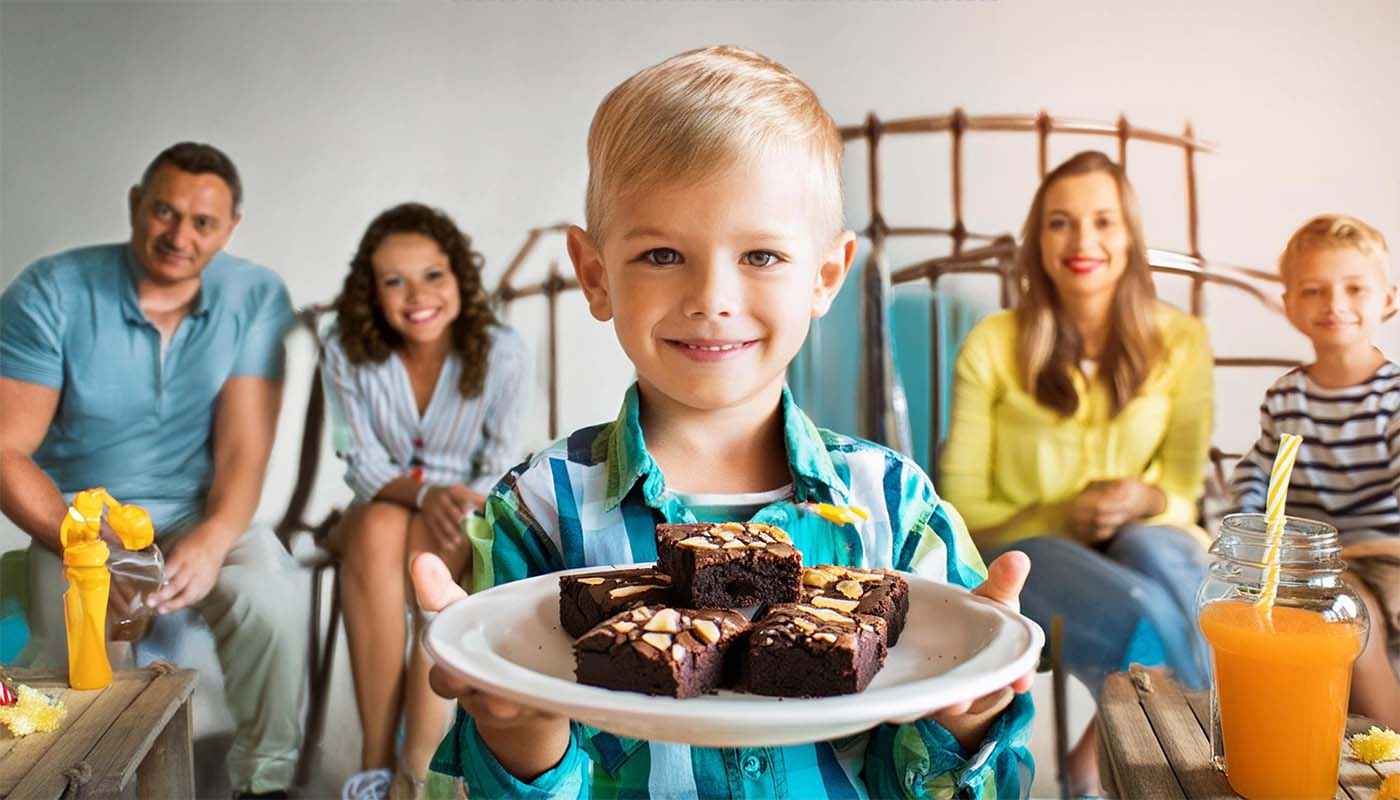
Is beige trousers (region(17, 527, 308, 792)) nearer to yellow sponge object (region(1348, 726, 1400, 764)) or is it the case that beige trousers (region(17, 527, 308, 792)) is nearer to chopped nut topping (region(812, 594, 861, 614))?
chopped nut topping (region(812, 594, 861, 614))

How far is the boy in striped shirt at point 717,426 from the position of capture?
1.41 metres

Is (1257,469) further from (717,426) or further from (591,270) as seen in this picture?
(591,270)

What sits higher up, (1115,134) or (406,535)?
(1115,134)

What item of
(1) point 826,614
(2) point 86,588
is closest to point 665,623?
(1) point 826,614

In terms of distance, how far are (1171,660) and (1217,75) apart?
3.75 ft

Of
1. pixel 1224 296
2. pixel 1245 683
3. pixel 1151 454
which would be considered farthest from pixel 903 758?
pixel 1224 296

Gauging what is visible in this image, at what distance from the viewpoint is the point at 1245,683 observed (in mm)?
1665

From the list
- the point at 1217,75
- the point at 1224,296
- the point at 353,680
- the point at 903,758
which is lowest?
the point at 353,680

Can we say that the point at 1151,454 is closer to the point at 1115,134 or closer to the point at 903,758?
the point at 1115,134

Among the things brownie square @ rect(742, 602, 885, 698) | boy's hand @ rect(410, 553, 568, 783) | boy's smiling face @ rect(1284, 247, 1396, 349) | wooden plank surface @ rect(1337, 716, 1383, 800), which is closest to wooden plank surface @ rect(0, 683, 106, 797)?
boy's hand @ rect(410, 553, 568, 783)

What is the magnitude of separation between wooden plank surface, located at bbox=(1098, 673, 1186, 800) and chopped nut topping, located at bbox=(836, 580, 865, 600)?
2.41 ft

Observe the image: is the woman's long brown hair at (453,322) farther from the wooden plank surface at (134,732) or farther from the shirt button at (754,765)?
the shirt button at (754,765)

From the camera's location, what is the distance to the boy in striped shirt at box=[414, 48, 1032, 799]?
1406mm

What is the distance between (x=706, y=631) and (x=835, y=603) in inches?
5.9
